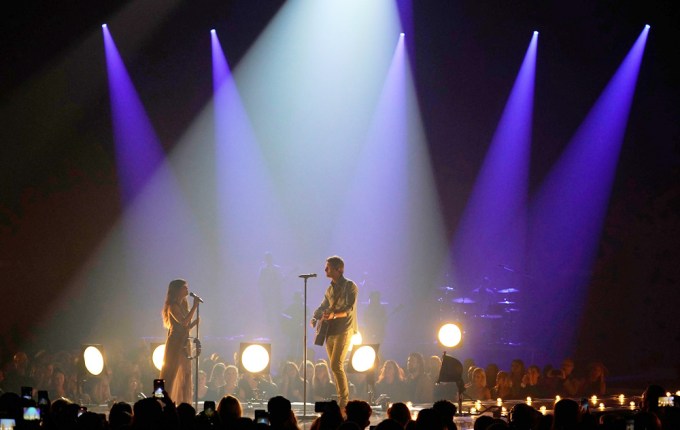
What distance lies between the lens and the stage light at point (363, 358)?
11.7 metres

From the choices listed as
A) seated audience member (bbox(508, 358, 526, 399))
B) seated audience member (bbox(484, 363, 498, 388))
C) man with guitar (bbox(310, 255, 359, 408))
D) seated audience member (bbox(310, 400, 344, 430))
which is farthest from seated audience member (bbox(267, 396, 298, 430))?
seated audience member (bbox(508, 358, 526, 399))

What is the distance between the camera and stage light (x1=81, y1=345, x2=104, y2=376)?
38.2 feet

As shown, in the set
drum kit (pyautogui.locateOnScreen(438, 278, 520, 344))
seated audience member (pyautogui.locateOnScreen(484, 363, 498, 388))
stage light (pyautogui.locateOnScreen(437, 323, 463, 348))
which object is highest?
drum kit (pyautogui.locateOnScreen(438, 278, 520, 344))

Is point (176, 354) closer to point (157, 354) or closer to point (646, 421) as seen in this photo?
point (157, 354)

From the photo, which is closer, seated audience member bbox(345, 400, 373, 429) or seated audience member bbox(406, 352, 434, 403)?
seated audience member bbox(345, 400, 373, 429)

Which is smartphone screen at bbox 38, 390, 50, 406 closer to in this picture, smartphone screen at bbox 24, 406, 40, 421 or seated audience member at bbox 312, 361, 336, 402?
smartphone screen at bbox 24, 406, 40, 421

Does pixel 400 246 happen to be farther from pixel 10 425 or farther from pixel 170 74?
pixel 10 425

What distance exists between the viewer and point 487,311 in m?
17.8

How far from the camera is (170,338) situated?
419 inches

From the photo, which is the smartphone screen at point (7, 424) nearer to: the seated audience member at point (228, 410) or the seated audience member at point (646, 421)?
the seated audience member at point (228, 410)

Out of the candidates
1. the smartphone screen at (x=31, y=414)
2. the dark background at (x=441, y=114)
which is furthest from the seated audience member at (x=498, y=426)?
the dark background at (x=441, y=114)

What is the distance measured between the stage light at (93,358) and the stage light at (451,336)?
5090mm

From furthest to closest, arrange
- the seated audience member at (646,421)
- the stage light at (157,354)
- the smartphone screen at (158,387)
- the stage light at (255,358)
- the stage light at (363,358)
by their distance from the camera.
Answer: the stage light at (255,358) → the stage light at (157,354) → the stage light at (363,358) → the smartphone screen at (158,387) → the seated audience member at (646,421)

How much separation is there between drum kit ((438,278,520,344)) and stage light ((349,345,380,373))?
6.10 m
